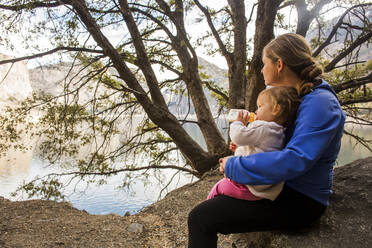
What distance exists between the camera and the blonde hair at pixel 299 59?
153cm

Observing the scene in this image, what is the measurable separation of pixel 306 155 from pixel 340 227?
81 centimetres

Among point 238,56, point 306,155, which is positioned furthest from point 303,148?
point 238,56

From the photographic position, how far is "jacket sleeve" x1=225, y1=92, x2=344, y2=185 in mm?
1278

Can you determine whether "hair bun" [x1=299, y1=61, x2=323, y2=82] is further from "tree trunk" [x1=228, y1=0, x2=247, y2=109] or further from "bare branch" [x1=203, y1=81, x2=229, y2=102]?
"bare branch" [x1=203, y1=81, x2=229, y2=102]

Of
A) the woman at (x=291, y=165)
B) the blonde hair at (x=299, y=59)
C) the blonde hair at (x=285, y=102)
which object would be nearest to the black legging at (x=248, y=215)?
the woman at (x=291, y=165)

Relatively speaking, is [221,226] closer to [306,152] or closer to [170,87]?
[306,152]

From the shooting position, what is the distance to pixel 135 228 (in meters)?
3.49

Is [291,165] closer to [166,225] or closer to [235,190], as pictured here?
[235,190]

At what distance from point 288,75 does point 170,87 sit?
6396 mm

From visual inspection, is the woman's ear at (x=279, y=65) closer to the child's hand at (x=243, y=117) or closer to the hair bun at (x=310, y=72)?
the hair bun at (x=310, y=72)

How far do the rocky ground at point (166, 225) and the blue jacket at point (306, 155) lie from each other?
1.37 feet

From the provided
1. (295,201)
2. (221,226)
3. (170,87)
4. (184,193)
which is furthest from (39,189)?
(295,201)

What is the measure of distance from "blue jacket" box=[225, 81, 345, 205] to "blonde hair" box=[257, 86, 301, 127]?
7 centimetres

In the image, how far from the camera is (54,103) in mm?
5516
